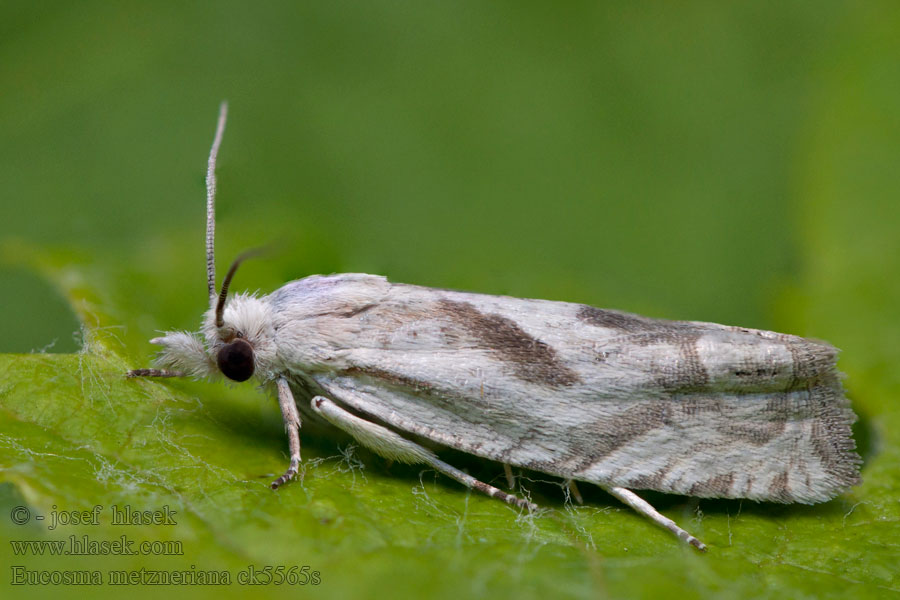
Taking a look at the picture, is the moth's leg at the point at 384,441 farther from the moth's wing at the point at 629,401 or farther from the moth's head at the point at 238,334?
the moth's head at the point at 238,334

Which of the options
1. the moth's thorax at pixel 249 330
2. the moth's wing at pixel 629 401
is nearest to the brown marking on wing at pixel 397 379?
the moth's wing at pixel 629 401

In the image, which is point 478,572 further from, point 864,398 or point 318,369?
point 864,398

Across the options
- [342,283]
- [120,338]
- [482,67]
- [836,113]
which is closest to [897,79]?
[836,113]

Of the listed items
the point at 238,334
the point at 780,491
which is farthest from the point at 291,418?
the point at 780,491

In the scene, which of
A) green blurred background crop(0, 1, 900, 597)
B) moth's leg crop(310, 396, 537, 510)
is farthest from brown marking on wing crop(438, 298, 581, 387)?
green blurred background crop(0, 1, 900, 597)

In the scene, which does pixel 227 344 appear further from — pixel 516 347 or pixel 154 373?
pixel 516 347

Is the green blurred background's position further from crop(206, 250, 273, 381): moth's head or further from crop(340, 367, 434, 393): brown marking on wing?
crop(340, 367, 434, 393): brown marking on wing
